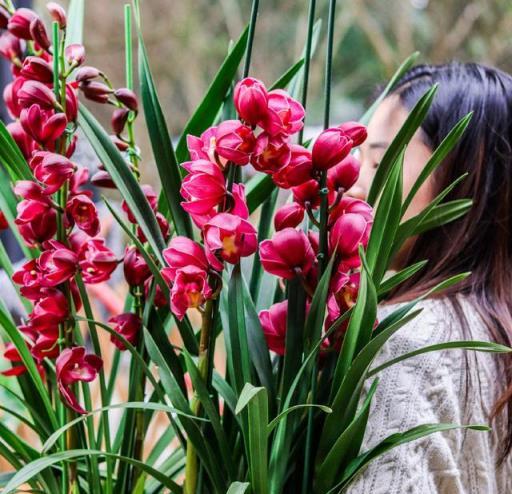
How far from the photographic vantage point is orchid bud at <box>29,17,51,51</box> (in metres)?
0.59

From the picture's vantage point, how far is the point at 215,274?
20.6 inches

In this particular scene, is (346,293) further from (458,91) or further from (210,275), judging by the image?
(458,91)

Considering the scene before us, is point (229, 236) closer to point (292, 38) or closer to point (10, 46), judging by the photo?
point (10, 46)

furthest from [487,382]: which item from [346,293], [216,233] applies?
[216,233]

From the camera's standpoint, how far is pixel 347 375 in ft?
1.69

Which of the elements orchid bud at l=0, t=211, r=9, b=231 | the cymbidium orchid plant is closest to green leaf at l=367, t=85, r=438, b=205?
the cymbidium orchid plant

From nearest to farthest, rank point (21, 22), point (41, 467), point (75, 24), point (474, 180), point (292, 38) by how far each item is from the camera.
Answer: point (41, 467) < point (21, 22) < point (75, 24) < point (474, 180) < point (292, 38)

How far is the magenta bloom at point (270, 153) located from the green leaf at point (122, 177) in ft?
0.35

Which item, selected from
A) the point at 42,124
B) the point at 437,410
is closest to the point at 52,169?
the point at 42,124

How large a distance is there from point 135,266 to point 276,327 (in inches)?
4.9

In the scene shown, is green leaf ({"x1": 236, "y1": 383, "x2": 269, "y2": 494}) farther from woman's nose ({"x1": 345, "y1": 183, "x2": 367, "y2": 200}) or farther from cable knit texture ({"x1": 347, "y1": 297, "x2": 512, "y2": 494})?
woman's nose ({"x1": 345, "y1": 183, "x2": 367, "y2": 200})

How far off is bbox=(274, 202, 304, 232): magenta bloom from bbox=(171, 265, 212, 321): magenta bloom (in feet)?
0.22

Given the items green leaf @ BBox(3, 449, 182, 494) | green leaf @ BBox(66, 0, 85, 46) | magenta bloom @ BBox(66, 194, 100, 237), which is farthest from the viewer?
green leaf @ BBox(66, 0, 85, 46)

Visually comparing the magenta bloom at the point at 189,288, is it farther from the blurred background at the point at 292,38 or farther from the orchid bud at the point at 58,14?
the blurred background at the point at 292,38
